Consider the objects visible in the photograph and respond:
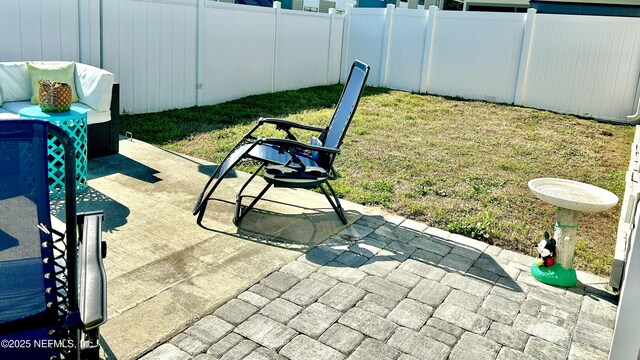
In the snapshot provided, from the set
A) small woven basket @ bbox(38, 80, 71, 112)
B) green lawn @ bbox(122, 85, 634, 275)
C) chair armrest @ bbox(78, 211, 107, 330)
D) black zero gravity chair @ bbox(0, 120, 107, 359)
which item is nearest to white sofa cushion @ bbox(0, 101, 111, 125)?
small woven basket @ bbox(38, 80, 71, 112)

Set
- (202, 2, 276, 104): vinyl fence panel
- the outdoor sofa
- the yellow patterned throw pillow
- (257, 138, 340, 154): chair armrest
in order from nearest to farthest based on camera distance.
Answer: (257, 138, 340, 154): chair armrest → the outdoor sofa → the yellow patterned throw pillow → (202, 2, 276, 104): vinyl fence panel

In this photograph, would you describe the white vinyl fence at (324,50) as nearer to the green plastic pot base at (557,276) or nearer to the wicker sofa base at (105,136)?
the wicker sofa base at (105,136)

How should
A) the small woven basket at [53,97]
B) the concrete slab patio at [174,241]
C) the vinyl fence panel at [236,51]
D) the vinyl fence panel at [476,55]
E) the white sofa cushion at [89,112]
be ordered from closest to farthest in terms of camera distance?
the concrete slab patio at [174,241], the small woven basket at [53,97], the white sofa cushion at [89,112], the vinyl fence panel at [236,51], the vinyl fence panel at [476,55]

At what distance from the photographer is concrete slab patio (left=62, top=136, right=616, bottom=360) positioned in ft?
9.49

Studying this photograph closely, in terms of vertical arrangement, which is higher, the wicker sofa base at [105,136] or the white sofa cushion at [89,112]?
the white sofa cushion at [89,112]

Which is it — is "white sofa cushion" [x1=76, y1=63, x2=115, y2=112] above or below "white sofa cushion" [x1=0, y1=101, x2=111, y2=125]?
above

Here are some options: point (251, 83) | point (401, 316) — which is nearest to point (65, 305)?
point (401, 316)

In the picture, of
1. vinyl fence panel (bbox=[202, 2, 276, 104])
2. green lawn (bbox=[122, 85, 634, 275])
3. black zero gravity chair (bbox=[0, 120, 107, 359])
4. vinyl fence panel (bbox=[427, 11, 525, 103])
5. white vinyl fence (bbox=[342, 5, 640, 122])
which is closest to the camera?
black zero gravity chair (bbox=[0, 120, 107, 359])

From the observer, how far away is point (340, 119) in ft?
16.1

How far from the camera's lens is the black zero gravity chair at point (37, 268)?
169 centimetres

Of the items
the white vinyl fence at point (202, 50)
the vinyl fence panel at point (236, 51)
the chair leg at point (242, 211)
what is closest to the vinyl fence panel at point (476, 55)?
the white vinyl fence at point (202, 50)

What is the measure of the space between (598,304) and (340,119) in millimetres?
2514

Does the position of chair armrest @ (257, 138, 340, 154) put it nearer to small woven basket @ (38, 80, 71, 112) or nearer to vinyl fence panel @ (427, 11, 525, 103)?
small woven basket @ (38, 80, 71, 112)

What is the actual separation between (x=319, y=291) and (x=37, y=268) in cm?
189
